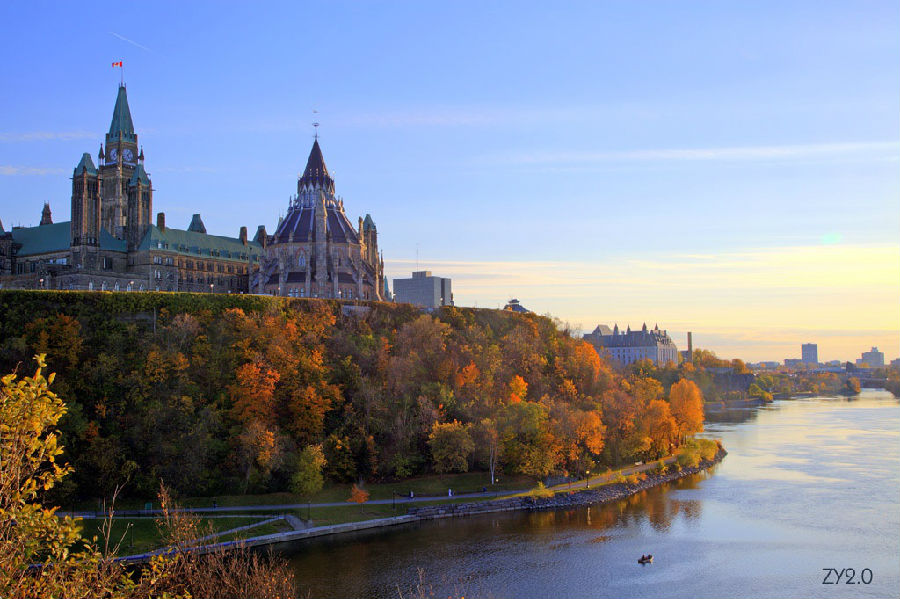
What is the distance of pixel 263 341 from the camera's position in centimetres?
7750

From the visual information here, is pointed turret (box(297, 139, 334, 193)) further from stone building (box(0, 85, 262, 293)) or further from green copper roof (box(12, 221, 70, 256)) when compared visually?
green copper roof (box(12, 221, 70, 256))

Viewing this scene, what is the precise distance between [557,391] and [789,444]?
116 ft

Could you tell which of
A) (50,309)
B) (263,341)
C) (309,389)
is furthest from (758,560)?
(50,309)

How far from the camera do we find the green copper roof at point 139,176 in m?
129

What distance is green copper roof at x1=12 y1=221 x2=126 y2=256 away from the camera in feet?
395

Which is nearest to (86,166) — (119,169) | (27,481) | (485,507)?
(119,169)

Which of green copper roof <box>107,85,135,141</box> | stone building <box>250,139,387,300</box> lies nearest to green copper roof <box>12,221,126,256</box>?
green copper roof <box>107,85,135,141</box>

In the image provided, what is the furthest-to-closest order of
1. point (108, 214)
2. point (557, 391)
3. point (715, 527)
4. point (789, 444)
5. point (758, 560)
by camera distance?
point (108, 214) → point (789, 444) → point (557, 391) → point (715, 527) → point (758, 560)

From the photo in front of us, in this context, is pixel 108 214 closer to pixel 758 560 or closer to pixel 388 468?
pixel 388 468

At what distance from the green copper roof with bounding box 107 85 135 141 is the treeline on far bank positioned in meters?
60.1

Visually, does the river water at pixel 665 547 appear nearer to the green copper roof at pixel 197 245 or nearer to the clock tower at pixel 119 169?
the green copper roof at pixel 197 245

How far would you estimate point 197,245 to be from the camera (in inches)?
5212

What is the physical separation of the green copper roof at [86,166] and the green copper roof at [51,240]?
819 centimetres

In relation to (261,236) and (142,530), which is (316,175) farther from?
(142,530)
